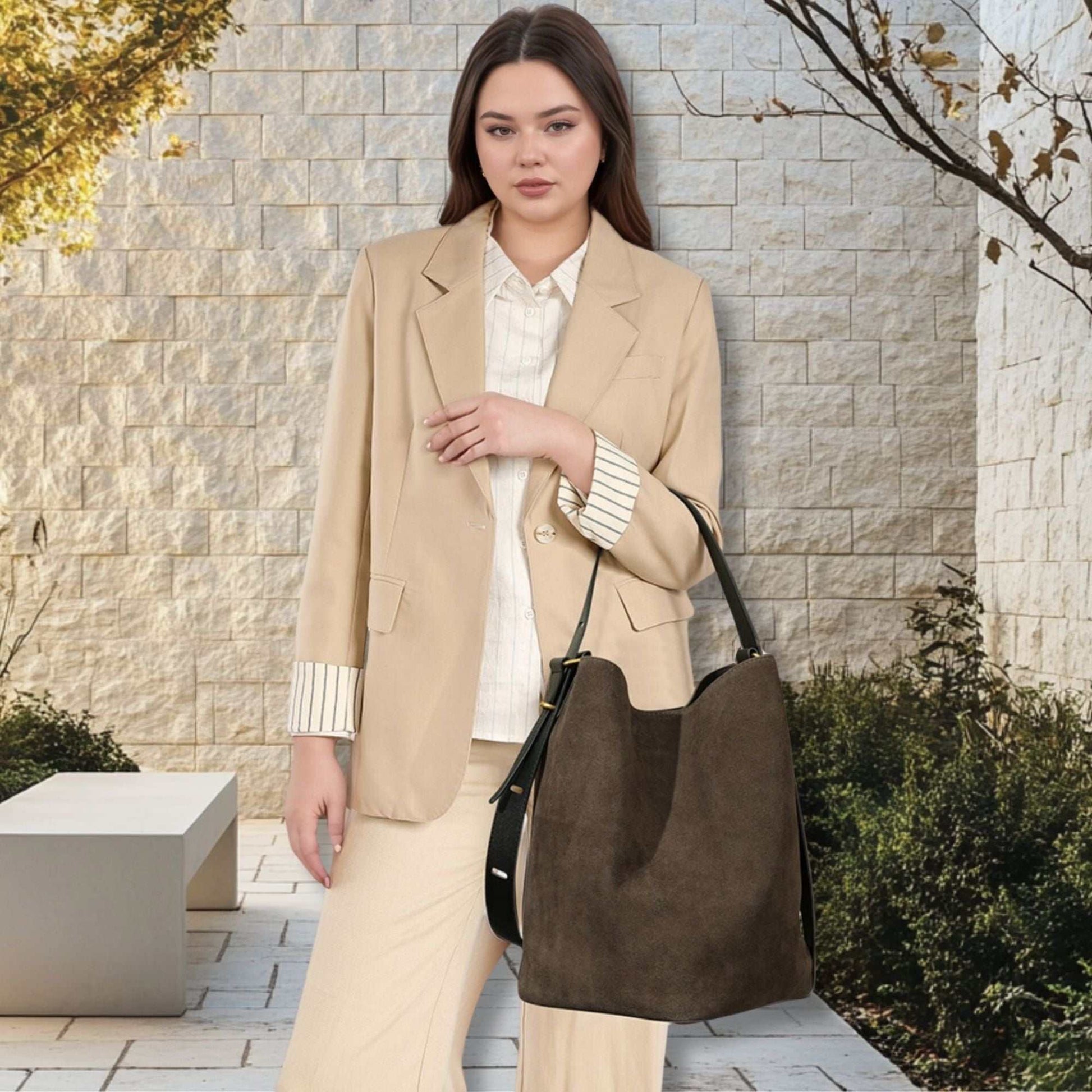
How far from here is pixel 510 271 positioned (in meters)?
1.34

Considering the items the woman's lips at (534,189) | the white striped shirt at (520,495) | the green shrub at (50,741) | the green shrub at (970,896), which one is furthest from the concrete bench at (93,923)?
the woman's lips at (534,189)

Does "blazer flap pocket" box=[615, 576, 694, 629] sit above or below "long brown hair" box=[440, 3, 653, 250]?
below

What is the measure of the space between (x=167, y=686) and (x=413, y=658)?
420cm

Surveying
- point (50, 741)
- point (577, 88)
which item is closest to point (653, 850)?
point (577, 88)

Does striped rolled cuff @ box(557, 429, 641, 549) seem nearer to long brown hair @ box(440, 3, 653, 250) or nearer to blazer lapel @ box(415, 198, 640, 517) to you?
blazer lapel @ box(415, 198, 640, 517)

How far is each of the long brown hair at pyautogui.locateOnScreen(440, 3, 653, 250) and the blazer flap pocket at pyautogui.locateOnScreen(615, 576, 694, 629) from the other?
375 mm

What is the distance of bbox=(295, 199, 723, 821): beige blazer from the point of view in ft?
Result: 3.97

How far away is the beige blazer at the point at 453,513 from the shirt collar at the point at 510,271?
21 millimetres

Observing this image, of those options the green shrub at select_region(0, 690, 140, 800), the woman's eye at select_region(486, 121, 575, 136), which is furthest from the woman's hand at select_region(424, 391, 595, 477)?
the green shrub at select_region(0, 690, 140, 800)

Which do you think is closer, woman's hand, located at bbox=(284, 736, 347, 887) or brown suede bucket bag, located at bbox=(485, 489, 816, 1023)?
brown suede bucket bag, located at bbox=(485, 489, 816, 1023)

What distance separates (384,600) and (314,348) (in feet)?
13.6

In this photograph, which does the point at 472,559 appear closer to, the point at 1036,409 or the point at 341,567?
the point at 341,567

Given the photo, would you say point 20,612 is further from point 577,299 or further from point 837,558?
point 577,299

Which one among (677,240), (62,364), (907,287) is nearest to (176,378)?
(62,364)
